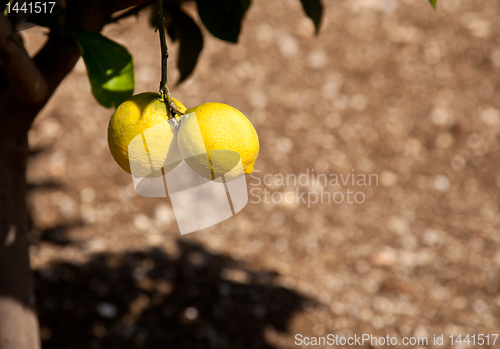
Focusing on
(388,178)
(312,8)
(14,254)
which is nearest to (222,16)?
(312,8)

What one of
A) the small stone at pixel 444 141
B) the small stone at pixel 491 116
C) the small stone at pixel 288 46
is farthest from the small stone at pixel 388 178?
the small stone at pixel 288 46

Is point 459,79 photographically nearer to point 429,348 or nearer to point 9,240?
point 429,348

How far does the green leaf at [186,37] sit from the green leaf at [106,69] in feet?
1.00

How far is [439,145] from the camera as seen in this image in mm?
2361

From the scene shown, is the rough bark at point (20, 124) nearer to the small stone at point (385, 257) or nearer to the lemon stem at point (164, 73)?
the lemon stem at point (164, 73)

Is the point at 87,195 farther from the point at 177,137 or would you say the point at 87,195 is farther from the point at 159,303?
the point at 177,137

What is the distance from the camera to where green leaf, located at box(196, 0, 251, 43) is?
70 cm

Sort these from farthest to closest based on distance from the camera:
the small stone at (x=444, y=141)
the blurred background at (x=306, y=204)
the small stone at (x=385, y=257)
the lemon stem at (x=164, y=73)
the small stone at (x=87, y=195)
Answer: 1. the small stone at (x=444, y=141)
2. the small stone at (x=87, y=195)
3. the small stone at (x=385, y=257)
4. the blurred background at (x=306, y=204)
5. the lemon stem at (x=164, y=73)

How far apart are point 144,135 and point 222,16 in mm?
313

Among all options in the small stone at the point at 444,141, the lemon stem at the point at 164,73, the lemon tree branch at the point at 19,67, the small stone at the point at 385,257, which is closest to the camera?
the lemon stem at the point at 164,73

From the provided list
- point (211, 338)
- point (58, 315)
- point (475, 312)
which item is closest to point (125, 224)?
point (58, 315)

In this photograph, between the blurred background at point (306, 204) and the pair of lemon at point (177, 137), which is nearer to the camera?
the pair of lemon at point (177, 137)

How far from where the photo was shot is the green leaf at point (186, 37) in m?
0.90

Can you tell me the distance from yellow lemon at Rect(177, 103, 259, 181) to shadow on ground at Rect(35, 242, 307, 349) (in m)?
1.16
